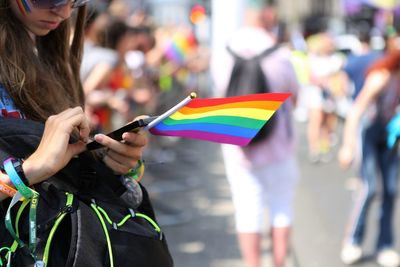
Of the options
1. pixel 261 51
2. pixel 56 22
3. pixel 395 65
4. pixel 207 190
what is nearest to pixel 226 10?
pixel 207 190

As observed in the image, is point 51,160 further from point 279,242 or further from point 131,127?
point 279,242

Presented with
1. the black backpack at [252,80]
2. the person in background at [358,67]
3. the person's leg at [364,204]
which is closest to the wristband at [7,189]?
the black backpack at [252,80]

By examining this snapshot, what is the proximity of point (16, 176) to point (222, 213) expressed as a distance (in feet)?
15.7

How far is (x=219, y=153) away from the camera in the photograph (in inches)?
377

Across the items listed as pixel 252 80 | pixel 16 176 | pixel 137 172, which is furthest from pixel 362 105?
pixel 16 176

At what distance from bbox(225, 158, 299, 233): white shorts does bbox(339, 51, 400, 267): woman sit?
2.57ft

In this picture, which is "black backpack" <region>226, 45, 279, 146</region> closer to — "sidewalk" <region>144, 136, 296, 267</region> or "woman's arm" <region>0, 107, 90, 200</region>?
"sidewalk" <region>144, 136, 296, 267</region>

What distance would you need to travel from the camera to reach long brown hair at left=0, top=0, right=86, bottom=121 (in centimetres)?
159

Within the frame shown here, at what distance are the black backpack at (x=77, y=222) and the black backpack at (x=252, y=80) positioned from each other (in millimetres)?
2100

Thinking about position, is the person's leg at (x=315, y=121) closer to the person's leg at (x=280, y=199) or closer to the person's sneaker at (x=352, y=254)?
the person's sneaker at (x=352, y=254)

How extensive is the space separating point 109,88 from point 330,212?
236 cm

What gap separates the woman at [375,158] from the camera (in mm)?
4457

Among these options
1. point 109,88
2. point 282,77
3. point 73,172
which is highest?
point 73,172

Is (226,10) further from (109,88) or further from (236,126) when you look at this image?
(236,126)
